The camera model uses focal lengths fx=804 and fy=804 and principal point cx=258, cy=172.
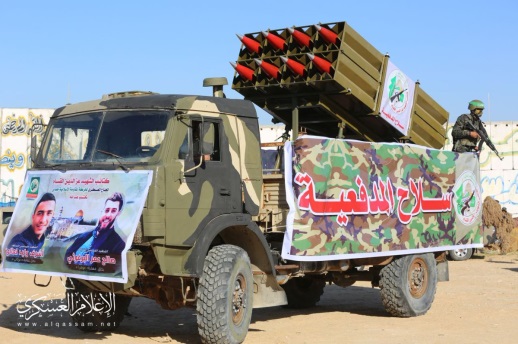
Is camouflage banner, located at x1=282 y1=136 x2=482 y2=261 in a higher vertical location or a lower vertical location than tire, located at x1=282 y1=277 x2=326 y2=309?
higher

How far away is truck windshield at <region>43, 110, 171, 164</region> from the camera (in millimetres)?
8883

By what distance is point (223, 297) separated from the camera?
8.80 meters

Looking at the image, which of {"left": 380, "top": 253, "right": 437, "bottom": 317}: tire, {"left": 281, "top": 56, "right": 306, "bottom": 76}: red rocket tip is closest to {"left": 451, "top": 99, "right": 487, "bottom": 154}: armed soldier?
{"left": 380, "top": 253, "right": 437, "bottom": 317}: tire

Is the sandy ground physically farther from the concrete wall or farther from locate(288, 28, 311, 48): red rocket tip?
the concrete wall

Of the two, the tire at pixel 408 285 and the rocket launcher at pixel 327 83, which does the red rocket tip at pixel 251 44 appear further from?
the tire at pixel 408 285

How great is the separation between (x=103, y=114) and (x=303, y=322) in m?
4.24

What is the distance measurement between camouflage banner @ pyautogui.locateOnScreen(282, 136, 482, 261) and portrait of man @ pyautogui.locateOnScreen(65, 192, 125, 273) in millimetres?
2427

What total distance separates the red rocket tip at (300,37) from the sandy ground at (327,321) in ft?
13.3

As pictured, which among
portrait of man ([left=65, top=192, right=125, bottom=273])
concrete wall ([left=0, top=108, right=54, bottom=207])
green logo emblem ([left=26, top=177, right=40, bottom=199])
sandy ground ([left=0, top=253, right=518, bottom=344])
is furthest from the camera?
concrete wall ([left=0, top=108, right=54, bottom=207])

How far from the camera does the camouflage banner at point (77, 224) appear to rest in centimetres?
820

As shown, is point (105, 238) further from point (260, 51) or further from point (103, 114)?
point (260, 51)

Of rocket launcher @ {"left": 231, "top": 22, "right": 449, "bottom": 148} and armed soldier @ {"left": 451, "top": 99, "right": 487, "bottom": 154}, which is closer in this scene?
rocket launcher @ {"left": 231, "top": 22, "right": 449, "bottom": 148}

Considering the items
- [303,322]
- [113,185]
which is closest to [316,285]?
[303,322]

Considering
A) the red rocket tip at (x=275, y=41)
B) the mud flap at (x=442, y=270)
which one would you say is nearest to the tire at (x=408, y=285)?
the mud flap at (x=442, y=270)
